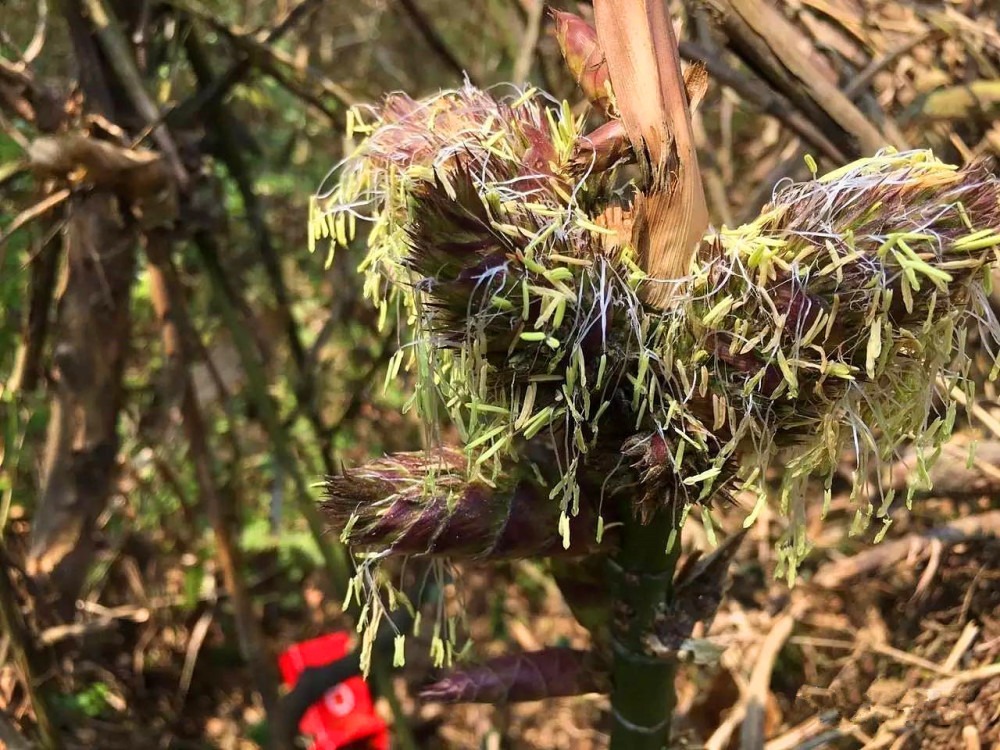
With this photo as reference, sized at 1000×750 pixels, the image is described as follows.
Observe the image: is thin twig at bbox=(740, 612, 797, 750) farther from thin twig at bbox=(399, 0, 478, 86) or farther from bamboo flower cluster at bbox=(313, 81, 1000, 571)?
thin twig at bbox=(399, 0, 478, 86)

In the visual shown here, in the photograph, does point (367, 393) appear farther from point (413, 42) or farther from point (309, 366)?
point (413, 42)

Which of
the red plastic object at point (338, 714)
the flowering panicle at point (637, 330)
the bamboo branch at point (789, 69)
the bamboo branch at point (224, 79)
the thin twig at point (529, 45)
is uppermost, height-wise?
the bamboo branch at point (224, 79)

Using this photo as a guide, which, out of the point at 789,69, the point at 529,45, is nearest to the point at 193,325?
the point at 529,45

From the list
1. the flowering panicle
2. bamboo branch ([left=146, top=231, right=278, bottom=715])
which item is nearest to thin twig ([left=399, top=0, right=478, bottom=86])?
bamboo branch ([left=146, top=231, right=278, bottom=715])

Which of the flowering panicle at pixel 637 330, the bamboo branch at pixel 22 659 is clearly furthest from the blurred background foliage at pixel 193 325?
the flowering panicle at pixel 637 330

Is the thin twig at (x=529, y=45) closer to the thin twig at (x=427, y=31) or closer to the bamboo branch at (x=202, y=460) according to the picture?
the thin twig at (x=427, y=31)

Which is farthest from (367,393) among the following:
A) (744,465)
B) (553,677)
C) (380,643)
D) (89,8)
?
(744,465)
